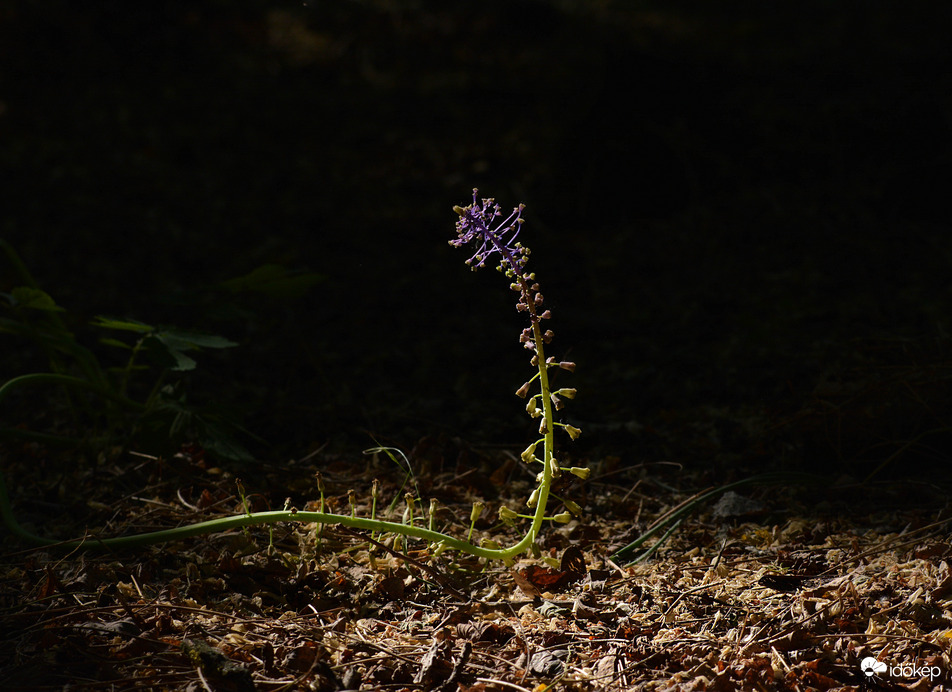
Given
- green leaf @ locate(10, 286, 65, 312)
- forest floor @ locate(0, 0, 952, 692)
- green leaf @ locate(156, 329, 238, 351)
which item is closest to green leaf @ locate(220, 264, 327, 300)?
forest floor @ locate(0, 0, 952, 692)

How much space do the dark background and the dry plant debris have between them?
45 centimetres

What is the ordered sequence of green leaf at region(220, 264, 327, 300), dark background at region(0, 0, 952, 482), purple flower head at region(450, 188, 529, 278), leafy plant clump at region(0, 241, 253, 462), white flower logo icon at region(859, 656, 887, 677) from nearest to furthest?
1. white flower logo icon at region(859, 656, 887, 677)
2. purple flower head at region(450, 188, 529, 278)
3. leafy plant clump at region(0, 241, 253, 462)
4. green leaf at region(220, 264, 327, 300)
5. dark background at region(0, 0, 952, 482)

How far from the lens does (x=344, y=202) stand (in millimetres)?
4480

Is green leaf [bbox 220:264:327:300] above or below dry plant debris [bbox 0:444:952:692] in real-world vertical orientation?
above

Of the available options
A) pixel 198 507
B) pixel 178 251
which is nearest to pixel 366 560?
pixel 198 507

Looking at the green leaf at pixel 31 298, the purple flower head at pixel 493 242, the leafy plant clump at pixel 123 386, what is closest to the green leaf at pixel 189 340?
the leafy plant clump at pixel 123 386

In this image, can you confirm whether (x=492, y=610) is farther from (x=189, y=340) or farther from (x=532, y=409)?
(x=189, y=340)

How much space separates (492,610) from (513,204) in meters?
2.77

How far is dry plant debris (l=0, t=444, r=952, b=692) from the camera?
4.86ft

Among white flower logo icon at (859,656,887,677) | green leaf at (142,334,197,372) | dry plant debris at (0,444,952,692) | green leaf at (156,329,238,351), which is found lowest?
dry plant debris at (0,444,952,692)

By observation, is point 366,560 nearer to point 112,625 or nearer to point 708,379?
point 112,625

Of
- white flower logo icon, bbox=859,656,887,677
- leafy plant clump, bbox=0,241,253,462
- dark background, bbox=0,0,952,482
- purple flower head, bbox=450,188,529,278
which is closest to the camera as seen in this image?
white flower logo icon, bbox=859,656,887,677

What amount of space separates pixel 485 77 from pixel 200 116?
1.90 metres

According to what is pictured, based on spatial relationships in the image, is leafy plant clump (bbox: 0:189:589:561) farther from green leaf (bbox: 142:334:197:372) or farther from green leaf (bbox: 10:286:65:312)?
green leaf (bbox: 10:286:65:312)
